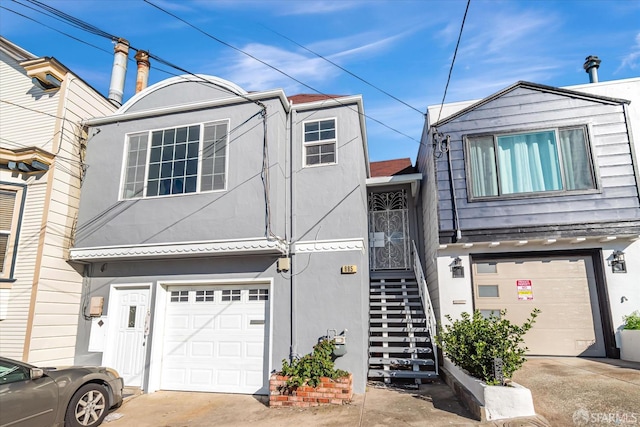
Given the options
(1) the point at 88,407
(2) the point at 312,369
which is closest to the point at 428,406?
(2) the point at 312,369

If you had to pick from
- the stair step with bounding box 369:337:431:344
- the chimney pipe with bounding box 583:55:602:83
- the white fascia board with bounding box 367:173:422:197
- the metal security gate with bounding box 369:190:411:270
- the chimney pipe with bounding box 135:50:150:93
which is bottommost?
the stair step with bounding box 369:337:431:344

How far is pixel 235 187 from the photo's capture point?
7594mm

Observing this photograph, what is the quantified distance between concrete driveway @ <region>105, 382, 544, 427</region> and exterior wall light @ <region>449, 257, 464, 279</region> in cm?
218

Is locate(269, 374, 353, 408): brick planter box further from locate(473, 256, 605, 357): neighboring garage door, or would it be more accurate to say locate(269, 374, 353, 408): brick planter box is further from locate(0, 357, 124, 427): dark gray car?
locate(473, 256, 605, 357): neighboring garage door

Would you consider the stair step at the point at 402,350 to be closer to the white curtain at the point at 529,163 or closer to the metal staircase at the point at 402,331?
the metal staircase at the point at 402,331

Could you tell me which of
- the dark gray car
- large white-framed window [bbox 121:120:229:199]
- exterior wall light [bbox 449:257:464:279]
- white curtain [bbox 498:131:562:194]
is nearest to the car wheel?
the dark gray car

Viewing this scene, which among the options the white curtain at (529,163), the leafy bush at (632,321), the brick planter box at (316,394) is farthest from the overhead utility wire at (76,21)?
the leafy bush at (632,321)

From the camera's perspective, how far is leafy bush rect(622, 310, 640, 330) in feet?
22.4

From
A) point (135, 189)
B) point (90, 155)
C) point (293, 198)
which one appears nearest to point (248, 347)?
point (293, 198)

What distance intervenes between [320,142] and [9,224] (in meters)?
6.56

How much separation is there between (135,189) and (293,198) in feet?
11.7

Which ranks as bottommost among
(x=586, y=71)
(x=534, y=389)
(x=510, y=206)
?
(x=534, y=389)

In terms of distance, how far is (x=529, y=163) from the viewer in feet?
26.7

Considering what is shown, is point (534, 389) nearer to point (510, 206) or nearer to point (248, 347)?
point (510, 206)
